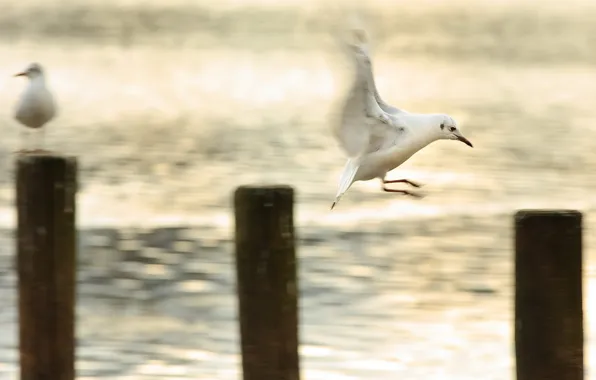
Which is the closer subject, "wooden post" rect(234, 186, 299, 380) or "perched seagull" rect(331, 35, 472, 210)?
"wooden post" rect(234, 186, 299, 380)

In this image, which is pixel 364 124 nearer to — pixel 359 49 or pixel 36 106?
pixel 359 49

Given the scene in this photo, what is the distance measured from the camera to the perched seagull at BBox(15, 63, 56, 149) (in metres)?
11.3

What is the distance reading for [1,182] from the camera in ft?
45.3

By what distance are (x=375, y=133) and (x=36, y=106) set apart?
611 cm

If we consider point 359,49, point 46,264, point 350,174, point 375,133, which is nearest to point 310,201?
point 350,174

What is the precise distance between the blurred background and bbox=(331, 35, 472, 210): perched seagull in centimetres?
10

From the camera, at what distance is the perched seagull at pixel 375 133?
5.54 m

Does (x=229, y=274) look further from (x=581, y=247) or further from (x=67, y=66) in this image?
(x=67, y=66)

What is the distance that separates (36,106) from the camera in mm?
11273

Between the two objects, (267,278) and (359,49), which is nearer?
(267,278)

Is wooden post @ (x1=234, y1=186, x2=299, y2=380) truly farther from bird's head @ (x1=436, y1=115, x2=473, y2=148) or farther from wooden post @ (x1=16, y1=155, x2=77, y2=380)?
bird's head @ (x1=436, y1=115, x2=473, y2=148)

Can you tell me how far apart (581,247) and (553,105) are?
66.3ft

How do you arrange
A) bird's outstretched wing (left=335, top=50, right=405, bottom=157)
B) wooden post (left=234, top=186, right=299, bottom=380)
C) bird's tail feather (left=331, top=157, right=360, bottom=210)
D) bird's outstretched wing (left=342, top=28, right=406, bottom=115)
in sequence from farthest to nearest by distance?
bird's tail feather (left=331, top=157, right=360, bottom=210) → bird's outstretched wing (left=335, top=50, right=405, bottom=157) → bird's outstretched wing (left=342, top=28, right=406, bottom=115) → wooden post (left=234, top=186, right=299, bottom=380)

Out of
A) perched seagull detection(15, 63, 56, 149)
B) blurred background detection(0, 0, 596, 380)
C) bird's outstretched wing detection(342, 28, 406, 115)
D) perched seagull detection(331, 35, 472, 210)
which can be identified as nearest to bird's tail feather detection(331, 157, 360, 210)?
perched seagull detection(331, 35, 472, 210)
